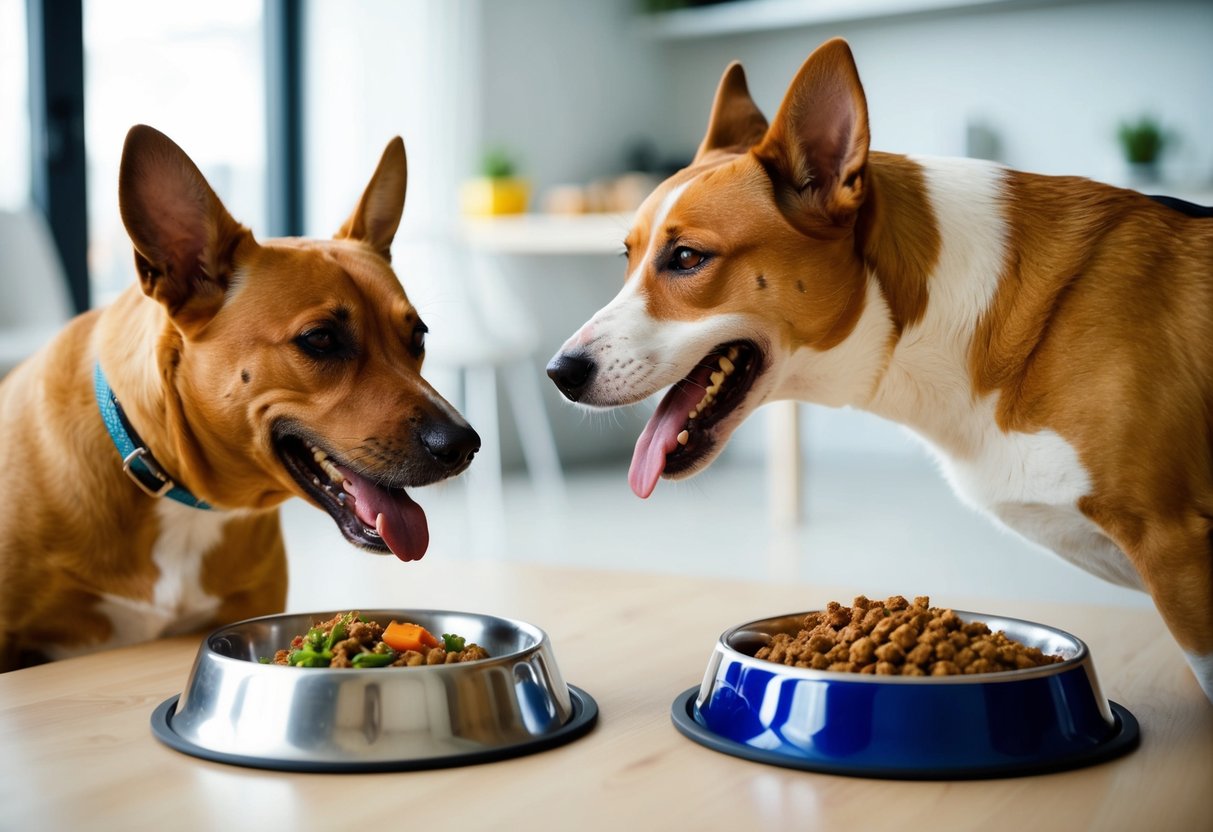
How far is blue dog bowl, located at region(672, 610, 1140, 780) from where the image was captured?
1025 millimetres

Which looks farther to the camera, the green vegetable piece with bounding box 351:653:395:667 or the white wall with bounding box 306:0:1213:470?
the white wall with bounding box 306:0:1213:470

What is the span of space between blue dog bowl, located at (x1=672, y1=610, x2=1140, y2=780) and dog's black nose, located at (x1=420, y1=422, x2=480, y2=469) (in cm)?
56

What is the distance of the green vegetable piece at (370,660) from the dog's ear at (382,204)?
0.87m

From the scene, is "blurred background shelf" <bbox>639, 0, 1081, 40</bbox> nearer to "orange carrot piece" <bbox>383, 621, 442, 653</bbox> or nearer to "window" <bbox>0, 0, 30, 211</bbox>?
"window" <bbox>0, 0, 30, 211</bbox>

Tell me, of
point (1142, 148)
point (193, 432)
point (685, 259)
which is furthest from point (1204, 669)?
point (1142, 148)

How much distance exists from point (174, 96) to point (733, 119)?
3.98 metres

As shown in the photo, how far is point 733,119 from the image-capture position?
186 cm

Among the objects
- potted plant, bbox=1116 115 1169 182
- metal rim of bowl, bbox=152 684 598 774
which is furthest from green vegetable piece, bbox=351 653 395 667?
potted plant, bbox=1116 115 1169 182

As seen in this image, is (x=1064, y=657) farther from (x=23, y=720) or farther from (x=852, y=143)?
(x=23, y=720)

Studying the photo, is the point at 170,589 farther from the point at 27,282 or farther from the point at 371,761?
the point at 27,282

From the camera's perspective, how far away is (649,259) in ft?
5.28

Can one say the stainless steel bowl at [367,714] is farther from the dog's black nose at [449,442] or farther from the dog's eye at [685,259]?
the dog's eye at [685,259]

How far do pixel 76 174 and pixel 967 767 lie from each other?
4.29m

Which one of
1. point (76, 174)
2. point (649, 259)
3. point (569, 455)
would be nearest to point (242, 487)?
point (649, 259)
